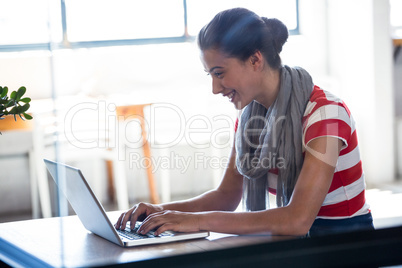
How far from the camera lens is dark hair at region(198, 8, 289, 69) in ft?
3.30

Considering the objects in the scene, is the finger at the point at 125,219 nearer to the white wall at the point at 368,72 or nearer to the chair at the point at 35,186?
the chair at the point at 35,186

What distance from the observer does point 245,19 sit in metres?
1.02

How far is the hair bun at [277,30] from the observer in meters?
0.97

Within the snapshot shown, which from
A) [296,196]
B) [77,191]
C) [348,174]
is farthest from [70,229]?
[348,174]

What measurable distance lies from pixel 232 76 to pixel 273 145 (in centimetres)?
16

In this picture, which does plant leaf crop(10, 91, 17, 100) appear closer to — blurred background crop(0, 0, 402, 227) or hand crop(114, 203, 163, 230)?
blurred background crop(0, 0, 402, 227)

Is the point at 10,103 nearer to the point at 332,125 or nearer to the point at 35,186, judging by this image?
the point at 35,186

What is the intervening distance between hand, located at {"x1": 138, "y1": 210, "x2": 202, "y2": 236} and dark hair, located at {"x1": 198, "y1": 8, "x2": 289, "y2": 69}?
12.7 inches

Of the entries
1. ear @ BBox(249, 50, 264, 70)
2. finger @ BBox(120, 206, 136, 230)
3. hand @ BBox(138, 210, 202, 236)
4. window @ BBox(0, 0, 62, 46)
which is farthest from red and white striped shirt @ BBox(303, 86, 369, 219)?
window @ BBox(0, 0, 62, 46)

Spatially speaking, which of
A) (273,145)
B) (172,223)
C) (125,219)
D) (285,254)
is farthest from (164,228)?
(285,254)

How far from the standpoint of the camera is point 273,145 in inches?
44.9

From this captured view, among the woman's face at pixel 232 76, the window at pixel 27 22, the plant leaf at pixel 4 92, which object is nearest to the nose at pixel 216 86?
the woman's face at pixel 232 76

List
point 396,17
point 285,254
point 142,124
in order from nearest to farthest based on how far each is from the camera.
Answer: point 285,254
point 396,17
point 142,124

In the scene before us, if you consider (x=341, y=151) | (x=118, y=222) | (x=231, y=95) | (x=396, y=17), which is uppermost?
(x=396, y=17)
